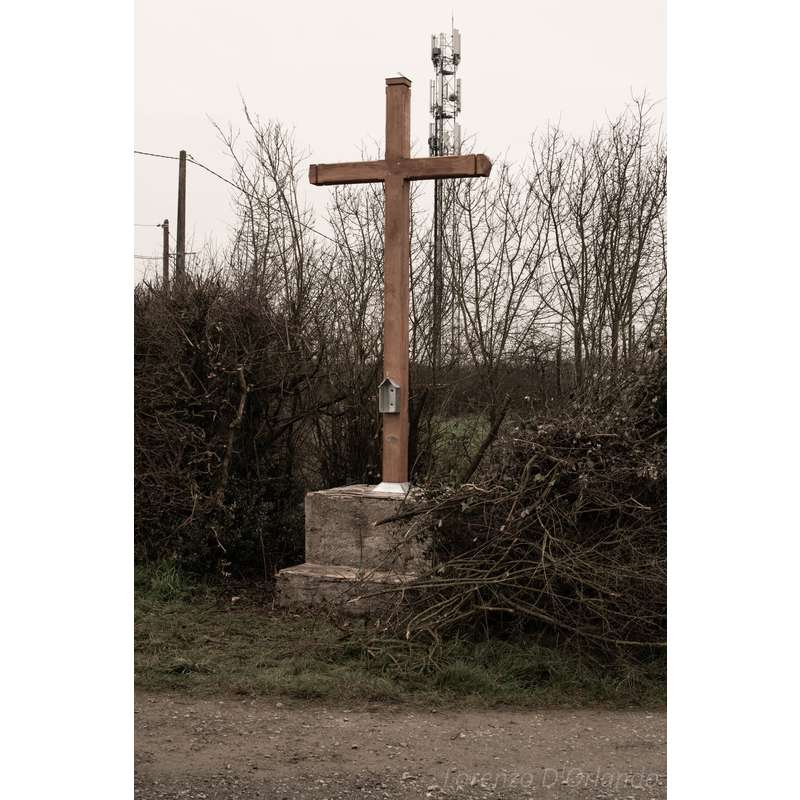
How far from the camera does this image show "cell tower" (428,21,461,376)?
314 inches

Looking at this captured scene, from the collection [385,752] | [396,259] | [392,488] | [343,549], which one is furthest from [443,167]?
[385,752]

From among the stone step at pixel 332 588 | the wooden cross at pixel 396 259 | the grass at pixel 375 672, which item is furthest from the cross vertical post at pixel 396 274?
the grass at pixel 375 672

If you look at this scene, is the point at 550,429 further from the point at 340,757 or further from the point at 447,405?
the point at 447,405

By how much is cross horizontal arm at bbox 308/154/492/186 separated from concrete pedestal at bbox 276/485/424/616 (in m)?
2.20

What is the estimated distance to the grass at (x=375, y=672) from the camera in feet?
14.8

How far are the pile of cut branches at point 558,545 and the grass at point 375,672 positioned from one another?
0.15 m

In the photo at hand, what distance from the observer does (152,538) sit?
7023mm

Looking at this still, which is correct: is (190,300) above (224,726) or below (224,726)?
above

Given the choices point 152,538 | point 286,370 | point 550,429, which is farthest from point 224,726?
point 286,370

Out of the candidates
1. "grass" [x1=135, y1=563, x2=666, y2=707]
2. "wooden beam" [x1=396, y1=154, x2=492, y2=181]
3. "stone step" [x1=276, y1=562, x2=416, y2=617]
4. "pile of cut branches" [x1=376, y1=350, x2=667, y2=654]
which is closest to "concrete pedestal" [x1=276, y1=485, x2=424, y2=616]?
"stone step" [x1=276, y1=562, x2=416, y2=617]

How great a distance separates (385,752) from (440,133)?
591cm

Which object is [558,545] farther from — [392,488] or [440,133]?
[440,133]

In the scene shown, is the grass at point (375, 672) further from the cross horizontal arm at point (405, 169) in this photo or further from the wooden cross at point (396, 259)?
the cross horizontal arm at point (405, 169)
